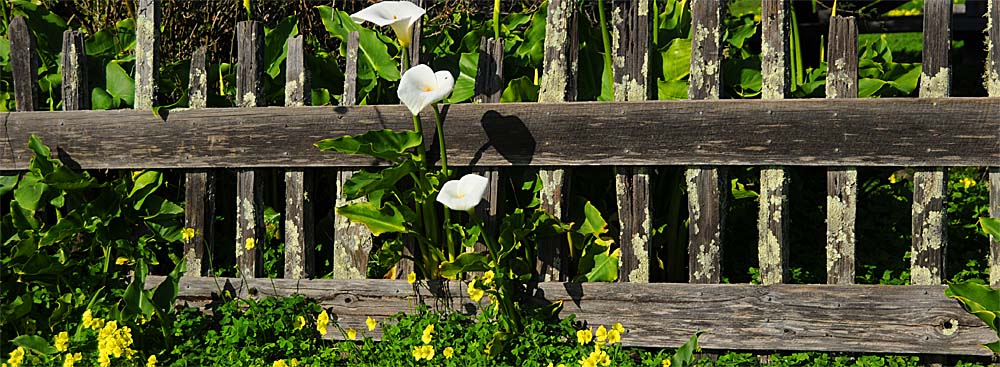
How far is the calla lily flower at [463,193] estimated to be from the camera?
2871 mm

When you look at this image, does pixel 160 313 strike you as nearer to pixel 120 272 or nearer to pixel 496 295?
pixel 120 272

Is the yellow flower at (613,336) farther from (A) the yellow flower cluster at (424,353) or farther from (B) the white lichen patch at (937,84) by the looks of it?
(B) the white lichen patch at (937,84)

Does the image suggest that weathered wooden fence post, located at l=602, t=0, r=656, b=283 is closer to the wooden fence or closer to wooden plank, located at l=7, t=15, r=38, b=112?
the wooden fence

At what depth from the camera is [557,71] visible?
3.19 meters

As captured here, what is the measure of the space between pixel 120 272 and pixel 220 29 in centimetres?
148

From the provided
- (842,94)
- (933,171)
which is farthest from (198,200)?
(933,171)

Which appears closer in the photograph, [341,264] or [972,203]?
Answer: [341,264]

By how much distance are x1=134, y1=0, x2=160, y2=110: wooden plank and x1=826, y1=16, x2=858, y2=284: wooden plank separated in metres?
2.30

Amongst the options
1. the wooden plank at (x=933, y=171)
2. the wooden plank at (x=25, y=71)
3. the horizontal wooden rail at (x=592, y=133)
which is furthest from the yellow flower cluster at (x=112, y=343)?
the wooden plank at (x=933, y=171)

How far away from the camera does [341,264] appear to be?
11.3ft

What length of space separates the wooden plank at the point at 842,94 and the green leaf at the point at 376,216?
1.39 metres

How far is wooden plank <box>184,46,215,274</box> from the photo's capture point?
11.3 feet

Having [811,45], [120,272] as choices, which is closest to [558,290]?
[120,272]

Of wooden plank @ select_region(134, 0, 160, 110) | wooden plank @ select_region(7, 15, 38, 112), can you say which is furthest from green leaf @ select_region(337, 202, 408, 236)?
wooden plank @ select_region(7, 15, 38, 112)
